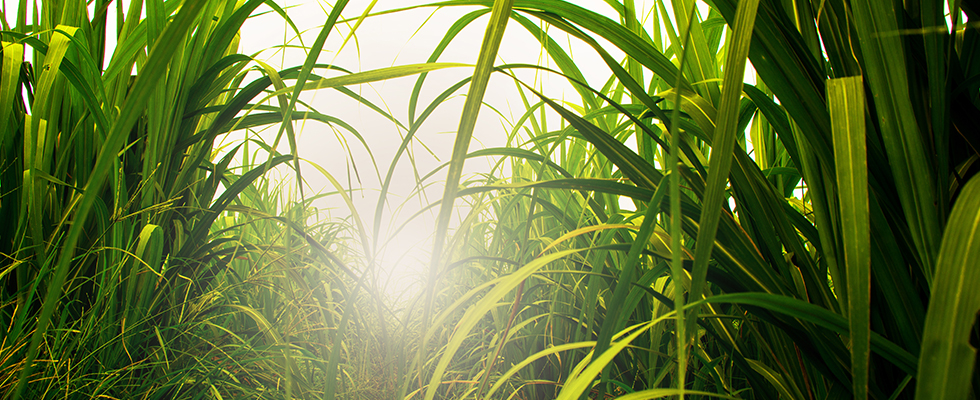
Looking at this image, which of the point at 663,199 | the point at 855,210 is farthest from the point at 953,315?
the point at 663,199

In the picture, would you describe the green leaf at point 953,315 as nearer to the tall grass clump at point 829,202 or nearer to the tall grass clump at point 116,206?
the tall grass clump at point 829,202

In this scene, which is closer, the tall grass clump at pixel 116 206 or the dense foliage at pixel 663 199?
the dense foliage at pixel 663 199

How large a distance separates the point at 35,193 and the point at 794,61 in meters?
0.61

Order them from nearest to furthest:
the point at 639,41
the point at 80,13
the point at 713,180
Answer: the point at 713,180, the point at 639,41, the point at 80,13

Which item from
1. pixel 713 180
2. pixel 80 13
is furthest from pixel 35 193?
pixel 713 180

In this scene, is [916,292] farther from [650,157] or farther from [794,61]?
[650,157]

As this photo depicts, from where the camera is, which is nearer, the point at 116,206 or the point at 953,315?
the point at 953,315

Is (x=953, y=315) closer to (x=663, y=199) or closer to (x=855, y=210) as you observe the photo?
(x=855, y=210)

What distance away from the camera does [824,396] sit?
Answer: 0.26m

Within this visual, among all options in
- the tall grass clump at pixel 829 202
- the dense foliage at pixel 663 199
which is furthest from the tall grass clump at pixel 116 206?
the tall grass clump at pixel 829 202

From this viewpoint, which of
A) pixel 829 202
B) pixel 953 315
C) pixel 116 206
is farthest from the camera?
pixel 116 206

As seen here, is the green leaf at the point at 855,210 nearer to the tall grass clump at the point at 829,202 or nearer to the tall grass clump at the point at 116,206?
the tall grass clump at the point at 829,202

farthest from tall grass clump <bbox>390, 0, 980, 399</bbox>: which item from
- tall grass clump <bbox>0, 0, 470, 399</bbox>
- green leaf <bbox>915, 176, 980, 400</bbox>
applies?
tall grass clump <bbox>0, 0, 470, 399</bbox>

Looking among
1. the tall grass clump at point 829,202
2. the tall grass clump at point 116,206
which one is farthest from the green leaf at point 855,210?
the tall grass clump at point 116,206
